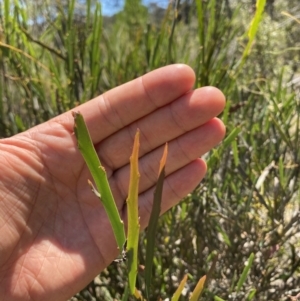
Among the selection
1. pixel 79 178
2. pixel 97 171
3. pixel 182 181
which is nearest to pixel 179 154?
pixel 182 181

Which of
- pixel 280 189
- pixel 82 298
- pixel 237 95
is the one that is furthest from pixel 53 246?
pixel 237 95

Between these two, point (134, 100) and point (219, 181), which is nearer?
point (134, 100)

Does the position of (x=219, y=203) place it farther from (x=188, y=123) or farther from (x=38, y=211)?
(x=38, y=211)

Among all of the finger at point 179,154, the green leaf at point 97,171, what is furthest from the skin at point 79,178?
the green leaf at point 97,171

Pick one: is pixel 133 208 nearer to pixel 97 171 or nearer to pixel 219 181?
pixel 97 171

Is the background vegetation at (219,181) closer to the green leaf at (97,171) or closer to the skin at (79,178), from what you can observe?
the skin at (79,178)

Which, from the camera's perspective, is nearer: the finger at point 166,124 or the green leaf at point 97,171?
the green leaf at point 97,171

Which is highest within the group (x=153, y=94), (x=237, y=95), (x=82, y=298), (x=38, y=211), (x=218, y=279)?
(x=153, y=94)
